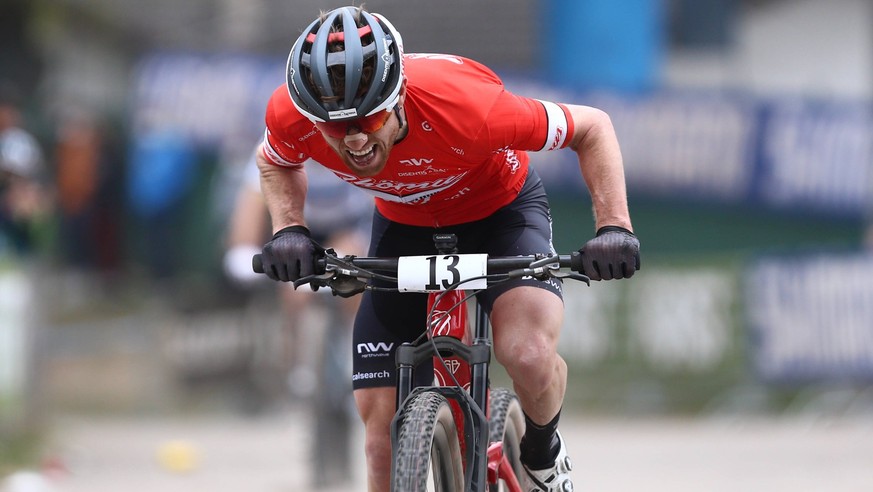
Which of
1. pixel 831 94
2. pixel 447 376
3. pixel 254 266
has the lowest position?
pixel 447 376

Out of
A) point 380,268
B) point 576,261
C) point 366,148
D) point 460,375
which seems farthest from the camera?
point 460,375

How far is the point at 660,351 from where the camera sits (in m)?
13.0

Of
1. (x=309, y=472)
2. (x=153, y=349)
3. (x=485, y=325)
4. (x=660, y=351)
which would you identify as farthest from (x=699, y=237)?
(x=485, y=325)

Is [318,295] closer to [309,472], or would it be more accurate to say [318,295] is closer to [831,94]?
[309,472]

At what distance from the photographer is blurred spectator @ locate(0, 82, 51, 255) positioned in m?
11.5

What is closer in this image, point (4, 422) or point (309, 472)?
point (309, 472)

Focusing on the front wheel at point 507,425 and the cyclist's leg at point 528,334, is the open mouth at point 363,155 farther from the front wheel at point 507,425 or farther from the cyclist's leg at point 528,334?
the front wheel at point 507,425

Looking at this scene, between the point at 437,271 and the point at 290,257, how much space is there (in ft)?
1.73

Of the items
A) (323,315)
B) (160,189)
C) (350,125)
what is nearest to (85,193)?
(160,189)

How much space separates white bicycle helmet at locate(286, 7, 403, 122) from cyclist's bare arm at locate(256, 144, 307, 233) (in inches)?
29.7

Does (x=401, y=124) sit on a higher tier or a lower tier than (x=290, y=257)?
higher

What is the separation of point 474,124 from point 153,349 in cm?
881

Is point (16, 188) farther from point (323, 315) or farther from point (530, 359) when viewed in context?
point (530, 359)

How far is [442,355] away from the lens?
5266 millimetres
